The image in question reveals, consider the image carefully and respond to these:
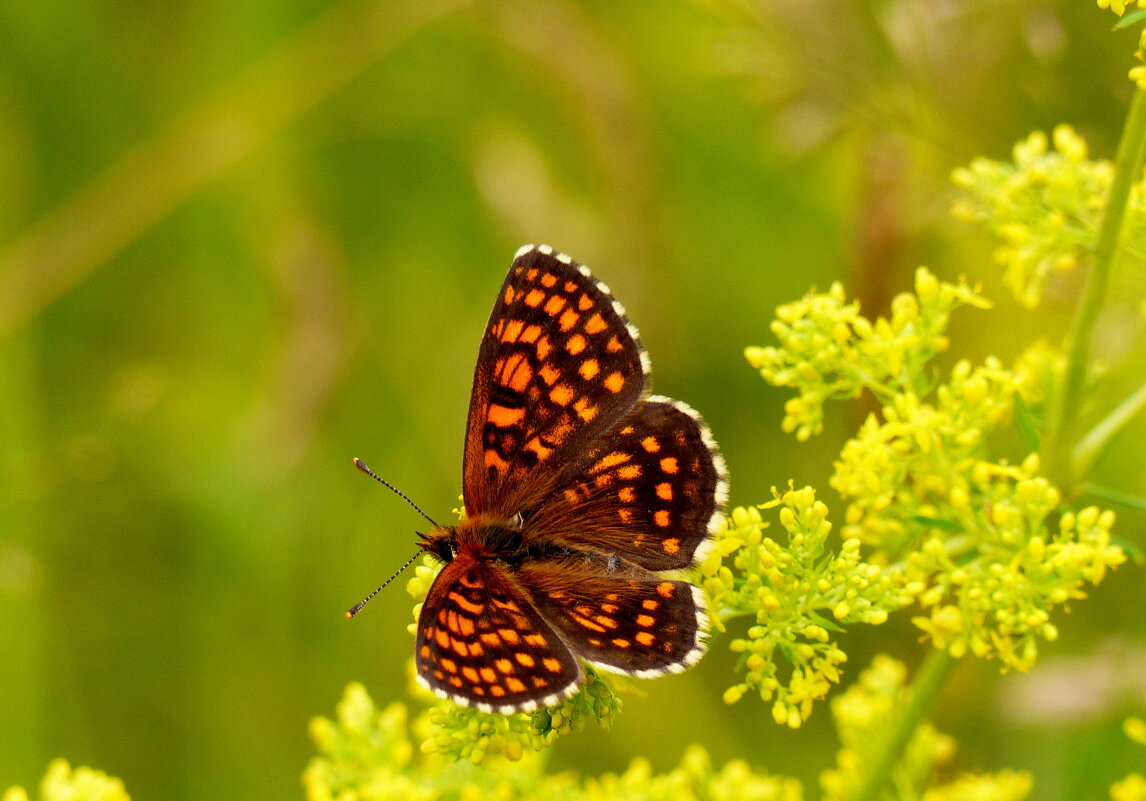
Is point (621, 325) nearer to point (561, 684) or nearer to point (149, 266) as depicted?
point (561, 684)

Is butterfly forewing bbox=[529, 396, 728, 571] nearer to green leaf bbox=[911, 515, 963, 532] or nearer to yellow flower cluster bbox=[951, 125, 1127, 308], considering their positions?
green leaf bbox=[911, 515, 963, 532]

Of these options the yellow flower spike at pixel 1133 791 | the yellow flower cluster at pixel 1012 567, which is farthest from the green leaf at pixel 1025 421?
the yellow flower spike at pixel 1133 791

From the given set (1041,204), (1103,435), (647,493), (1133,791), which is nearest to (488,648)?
(647,493)

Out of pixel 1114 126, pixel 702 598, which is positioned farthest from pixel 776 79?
pixel 702 598

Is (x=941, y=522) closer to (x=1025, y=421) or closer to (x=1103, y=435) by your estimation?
(x=1025, y=421)

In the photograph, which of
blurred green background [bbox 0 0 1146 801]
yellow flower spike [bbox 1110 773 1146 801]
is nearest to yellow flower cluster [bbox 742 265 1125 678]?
yellow flower spike [bbox 1110 773 1146 801]

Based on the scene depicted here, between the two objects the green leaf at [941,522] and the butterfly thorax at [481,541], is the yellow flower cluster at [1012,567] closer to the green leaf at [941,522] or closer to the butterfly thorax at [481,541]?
the green leaf at [941,522]

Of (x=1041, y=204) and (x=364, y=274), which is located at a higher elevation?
(x=364, y=274)
